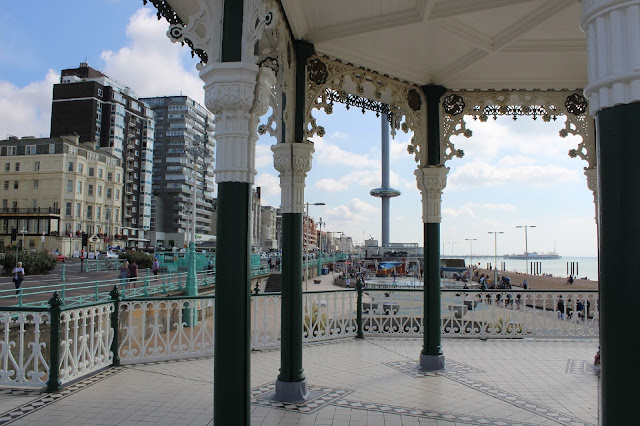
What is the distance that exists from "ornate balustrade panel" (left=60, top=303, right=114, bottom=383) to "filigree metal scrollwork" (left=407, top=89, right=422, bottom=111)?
5.49m

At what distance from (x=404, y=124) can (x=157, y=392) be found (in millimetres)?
5086

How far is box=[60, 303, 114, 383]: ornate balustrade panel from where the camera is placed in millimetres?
5957

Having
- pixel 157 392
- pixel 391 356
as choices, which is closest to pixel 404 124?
pixel 391 356

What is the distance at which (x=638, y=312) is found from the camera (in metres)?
1.96

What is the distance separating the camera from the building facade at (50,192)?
5247cm

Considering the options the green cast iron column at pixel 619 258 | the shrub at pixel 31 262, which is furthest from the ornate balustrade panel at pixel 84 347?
the shrub at pixel 31 262

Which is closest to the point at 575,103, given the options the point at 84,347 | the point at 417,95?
the point at 417,95

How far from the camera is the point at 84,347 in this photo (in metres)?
6.24

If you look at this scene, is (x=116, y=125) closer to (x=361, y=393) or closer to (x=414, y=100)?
(x=414, y=100)

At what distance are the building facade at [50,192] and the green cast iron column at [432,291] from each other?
5295 cm

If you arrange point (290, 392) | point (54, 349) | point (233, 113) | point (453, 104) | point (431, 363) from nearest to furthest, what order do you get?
1. point (233, 113)
2. point (290, 392)
3. point (54, 349)
4. point (431, 363)
5. point (453, 104)

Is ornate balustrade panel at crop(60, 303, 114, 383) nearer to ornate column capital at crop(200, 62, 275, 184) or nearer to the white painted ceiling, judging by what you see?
ornate column capital at crop(200, 62, 275, 184)

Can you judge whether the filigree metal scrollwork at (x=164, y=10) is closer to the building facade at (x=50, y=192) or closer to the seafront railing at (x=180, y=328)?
the seafront railing at (x=180, y=328)

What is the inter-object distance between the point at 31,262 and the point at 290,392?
24834mm
